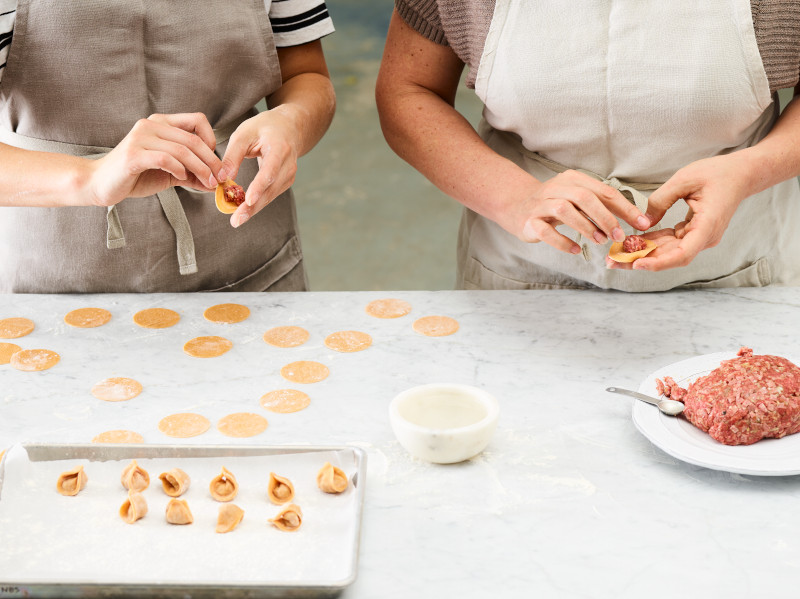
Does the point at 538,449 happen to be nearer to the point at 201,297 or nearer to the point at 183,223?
the point at 201,297

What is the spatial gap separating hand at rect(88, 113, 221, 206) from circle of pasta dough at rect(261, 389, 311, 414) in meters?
0.36

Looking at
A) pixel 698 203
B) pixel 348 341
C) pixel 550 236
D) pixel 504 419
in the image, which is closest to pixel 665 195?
pixel 698 203

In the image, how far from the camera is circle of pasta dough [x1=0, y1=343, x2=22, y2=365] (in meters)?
1.33

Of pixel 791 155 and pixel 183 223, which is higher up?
pixel 791 155

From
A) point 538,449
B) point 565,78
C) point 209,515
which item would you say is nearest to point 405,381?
point 538,449

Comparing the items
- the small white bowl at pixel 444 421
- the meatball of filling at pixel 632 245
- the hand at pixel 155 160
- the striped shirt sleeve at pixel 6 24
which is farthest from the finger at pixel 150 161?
the meatball of filling at pixel 632 245

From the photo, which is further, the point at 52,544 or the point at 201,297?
the point at 201,297

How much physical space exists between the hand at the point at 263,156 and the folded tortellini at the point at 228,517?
19.9 inches

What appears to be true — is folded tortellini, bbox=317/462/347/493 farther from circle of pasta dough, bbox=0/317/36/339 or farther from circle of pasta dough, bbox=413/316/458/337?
circle of pasta dough, bbox=0/317/36/339

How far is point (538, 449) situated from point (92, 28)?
1.06 m

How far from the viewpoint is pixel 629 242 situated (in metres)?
1.33

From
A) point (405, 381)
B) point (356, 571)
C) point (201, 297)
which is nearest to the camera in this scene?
point (356, 571)

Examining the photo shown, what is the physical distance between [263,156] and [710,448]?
84 cm

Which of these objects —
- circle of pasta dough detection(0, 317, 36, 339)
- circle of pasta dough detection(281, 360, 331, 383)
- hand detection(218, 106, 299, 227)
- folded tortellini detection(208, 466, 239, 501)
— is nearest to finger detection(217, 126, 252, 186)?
hand detection(218, 106, 299, 227)
